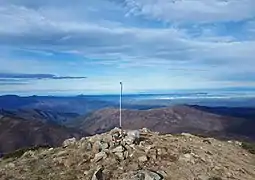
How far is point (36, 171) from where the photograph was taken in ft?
83.9

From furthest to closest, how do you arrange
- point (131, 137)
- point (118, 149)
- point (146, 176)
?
point (131, 137) < point (118, 149) < point (146, 176)

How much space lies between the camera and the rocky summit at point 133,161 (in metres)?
24.2

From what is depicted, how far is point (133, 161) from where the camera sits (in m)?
25.4

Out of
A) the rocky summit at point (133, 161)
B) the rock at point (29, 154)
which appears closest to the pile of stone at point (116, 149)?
the rocky summit at point (133, 161)

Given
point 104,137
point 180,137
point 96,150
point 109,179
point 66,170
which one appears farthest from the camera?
point 180,137

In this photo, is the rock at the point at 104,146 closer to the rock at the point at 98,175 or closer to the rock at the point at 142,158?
the rock at the point at 142,158

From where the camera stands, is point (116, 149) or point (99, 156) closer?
point (99, 156)

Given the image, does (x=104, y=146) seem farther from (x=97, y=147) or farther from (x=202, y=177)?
(x=202, y=177)

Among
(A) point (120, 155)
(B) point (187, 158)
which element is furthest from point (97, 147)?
(B) point (187, 158)

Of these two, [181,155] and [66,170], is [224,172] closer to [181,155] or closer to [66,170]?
[181,155]

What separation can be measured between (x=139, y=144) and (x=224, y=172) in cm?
553

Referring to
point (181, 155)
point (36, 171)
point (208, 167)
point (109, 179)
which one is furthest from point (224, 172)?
point (36, 171)

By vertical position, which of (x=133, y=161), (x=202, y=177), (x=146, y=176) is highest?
(x=133, y=161)

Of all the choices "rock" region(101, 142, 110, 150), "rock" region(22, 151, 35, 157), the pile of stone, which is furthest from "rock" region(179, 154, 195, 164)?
"rock" region(22, 151, 35, 157)
